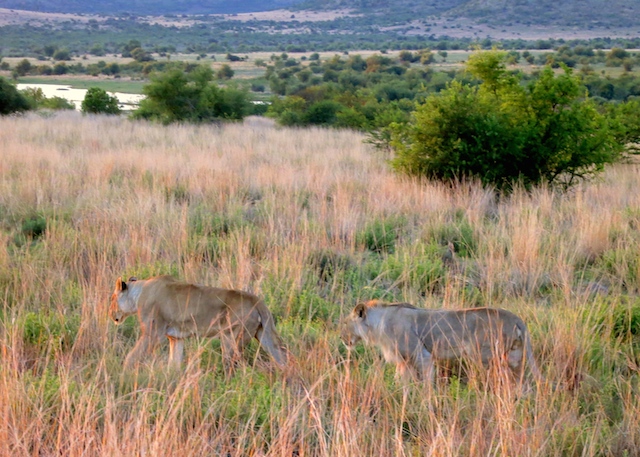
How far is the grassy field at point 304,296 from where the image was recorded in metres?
3.58

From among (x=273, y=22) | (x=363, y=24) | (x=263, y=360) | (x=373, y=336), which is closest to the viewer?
(x=373, y=336)

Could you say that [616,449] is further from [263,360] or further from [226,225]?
[226,225]

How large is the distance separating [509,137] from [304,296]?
19.5 ft

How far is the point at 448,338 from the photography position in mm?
4340

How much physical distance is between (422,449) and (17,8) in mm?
181354

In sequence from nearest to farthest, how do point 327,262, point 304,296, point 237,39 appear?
point 304,296
point 327,262
point 237,39

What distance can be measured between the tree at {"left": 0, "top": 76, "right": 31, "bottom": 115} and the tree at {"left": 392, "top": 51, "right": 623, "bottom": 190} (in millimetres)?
15014

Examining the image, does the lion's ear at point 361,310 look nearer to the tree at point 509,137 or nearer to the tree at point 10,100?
the tree at point 509,137

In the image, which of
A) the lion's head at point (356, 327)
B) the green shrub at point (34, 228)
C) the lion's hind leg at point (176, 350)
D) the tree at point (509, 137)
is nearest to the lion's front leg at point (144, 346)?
the lion's hind leg at point (176, 350)

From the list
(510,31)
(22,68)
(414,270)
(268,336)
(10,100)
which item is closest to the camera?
(268,336)

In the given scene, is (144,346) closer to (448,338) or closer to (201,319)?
(201,319)

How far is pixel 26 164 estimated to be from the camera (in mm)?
11570

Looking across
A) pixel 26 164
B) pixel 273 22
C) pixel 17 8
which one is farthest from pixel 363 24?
pixel 26 164

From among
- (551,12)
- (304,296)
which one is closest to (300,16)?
(551,12)
